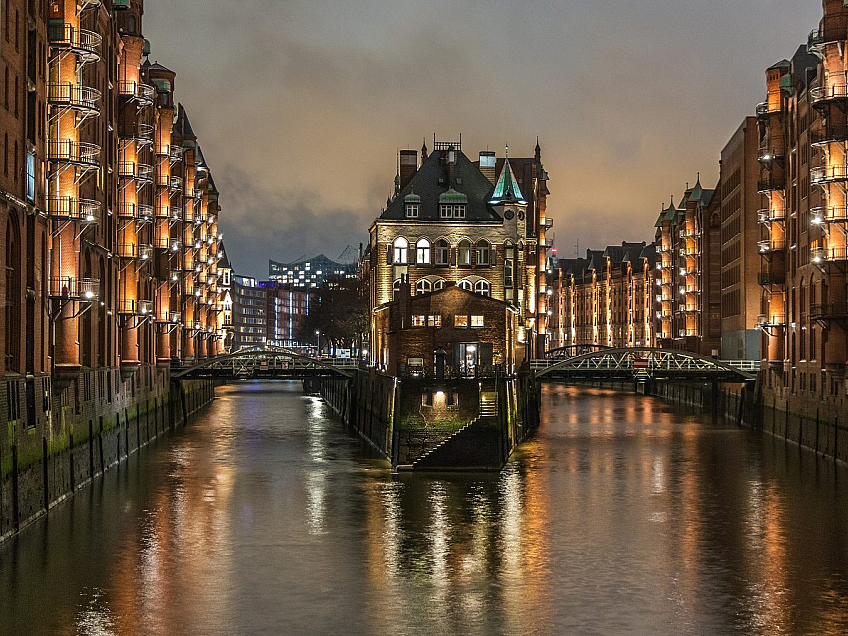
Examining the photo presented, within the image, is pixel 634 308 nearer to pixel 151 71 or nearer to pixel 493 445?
pixel 151 71

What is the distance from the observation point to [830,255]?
64.1 metres

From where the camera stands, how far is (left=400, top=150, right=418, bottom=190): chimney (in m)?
109

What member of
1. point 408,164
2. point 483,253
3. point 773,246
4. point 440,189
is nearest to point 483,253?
point 483,253

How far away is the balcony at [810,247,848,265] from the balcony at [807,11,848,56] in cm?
945

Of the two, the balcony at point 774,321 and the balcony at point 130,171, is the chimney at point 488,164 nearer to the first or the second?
the balcony at point 774,321

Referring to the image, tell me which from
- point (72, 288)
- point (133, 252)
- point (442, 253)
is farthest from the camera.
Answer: point (442, 253)

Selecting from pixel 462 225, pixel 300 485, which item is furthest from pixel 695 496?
pixel 462 225

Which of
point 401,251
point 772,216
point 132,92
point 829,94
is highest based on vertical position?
point 132,92

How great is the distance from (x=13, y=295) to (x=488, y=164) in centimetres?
7261

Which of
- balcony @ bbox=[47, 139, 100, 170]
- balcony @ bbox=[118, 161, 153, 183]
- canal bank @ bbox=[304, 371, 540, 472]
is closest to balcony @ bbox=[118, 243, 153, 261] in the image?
balcony @ bbox=[118, 161, 153, 183]

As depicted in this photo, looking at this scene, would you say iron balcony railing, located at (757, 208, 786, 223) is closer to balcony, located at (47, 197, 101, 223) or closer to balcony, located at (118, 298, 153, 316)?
balcony, located at (118, 298, 153, 316)

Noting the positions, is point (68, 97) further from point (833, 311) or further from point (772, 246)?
point (772, 246)

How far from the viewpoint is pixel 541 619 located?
33625mm

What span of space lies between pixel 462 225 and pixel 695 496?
44.1 m
